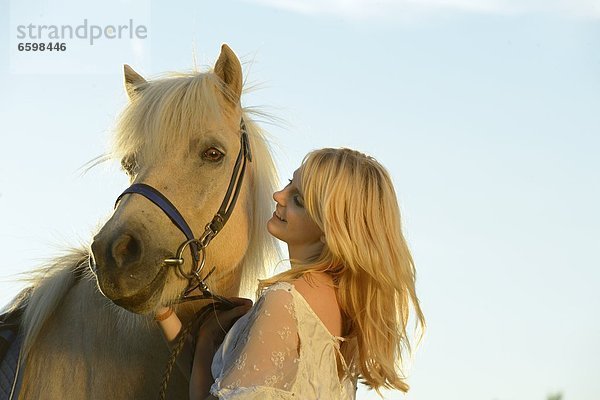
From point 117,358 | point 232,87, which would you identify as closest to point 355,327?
point 117,358

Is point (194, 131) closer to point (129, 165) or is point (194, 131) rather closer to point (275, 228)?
point (129, 165)

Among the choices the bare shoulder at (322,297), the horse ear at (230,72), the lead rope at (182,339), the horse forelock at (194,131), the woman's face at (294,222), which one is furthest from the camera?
the horse ear at (230,72)

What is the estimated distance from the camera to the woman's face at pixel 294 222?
3.44 m

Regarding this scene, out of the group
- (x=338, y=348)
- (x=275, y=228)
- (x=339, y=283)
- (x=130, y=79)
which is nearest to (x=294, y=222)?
(x=275, y=228)

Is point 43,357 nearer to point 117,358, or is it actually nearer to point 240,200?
point 117,358

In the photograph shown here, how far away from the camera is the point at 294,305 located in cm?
305

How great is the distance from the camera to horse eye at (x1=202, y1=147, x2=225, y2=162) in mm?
4020

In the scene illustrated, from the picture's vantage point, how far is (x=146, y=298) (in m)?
3.60

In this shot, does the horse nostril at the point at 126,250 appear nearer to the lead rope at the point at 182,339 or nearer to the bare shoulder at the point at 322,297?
the lead rope at the point at 182,339

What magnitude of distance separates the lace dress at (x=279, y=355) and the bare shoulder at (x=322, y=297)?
0.07 meters

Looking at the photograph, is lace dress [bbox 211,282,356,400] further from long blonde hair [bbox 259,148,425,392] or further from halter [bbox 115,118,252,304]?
halter [bbox 115,118,252,304]

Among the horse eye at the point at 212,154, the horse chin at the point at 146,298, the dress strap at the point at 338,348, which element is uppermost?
the horse eye at the point at 212,154

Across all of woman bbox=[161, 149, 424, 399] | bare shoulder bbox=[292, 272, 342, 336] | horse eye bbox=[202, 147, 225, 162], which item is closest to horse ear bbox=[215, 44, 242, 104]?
horse eye bbox=[202, 147, 225, 162]

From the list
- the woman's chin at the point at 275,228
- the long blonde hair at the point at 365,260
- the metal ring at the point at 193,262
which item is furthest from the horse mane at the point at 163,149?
the long blonde hair at the point at 365,260
